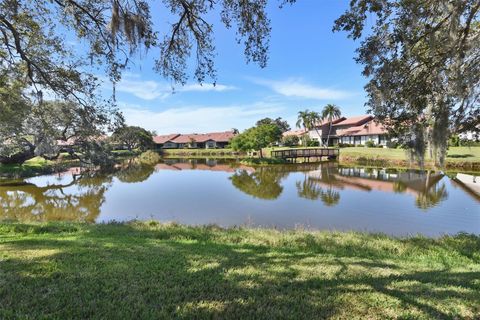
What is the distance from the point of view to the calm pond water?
38.2 feet

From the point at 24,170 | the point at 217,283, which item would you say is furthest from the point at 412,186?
the point at 24,170

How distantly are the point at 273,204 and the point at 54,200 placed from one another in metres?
12.6

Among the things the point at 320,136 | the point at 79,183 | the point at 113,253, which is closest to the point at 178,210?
the point at 113,253

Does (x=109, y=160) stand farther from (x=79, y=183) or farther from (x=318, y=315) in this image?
(x=318, y=315)

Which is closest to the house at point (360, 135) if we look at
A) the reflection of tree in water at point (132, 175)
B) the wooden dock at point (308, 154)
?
the wooden dock at point (308, 154)

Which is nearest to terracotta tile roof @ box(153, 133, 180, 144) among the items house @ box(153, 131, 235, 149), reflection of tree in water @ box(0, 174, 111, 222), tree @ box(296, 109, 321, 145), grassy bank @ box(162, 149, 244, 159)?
house @ box(153, 131, 235, 149)

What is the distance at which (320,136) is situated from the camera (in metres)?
59.6

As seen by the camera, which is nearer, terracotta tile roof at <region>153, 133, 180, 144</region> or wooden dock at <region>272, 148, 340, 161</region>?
wooden dock at <region>272, 148, 340, 161</region>

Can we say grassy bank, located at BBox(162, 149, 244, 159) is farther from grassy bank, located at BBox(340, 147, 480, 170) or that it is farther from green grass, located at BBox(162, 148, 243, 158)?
grassy bank, located at BBox(340, 147, 480, 170)

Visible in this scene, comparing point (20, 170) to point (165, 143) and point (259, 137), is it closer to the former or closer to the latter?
point (259, 137)

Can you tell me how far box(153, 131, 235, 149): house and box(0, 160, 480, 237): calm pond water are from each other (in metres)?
50.7

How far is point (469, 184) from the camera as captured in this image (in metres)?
18.9

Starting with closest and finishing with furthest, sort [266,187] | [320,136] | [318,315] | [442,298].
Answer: [318,315] < [442,298] < [266,187] < [320,136]

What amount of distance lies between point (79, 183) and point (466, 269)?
82.9ft
